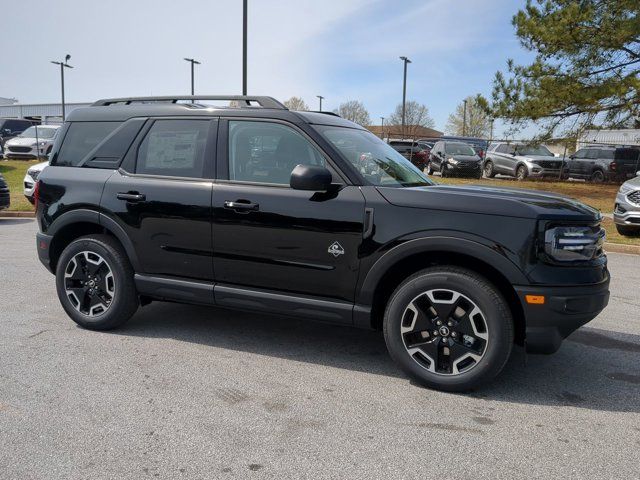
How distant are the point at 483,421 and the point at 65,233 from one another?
12.0ft

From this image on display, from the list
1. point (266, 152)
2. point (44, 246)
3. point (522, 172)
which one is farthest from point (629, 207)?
point (522, 172)

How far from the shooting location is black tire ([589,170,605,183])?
2291cm

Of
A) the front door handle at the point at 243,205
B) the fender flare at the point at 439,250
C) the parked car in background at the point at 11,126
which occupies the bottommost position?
the fender flare at the point at 439,250

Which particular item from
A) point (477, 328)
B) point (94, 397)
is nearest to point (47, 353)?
point (94, 397)

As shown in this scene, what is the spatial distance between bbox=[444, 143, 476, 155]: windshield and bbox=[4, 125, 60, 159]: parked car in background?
16547 millimetres

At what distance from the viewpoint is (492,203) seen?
350cm

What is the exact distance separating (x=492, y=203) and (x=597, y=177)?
22215 mm

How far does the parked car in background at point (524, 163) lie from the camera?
22594 mm

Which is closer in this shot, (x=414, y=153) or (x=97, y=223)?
(x=97, y=223)

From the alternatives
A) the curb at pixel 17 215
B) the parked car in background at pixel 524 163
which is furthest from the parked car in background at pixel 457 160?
the curb at pixel 17 215

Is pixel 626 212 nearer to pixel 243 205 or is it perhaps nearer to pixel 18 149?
pixel 243 205

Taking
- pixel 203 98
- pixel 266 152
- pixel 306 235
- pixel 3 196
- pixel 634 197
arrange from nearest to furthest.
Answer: pixel 306 235, pixel 266 152, pixel 203 98, pixel 634 197, pixel 3 196

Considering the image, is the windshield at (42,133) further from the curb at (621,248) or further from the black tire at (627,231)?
the curb at (621,248)

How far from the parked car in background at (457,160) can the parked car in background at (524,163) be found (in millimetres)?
1481
